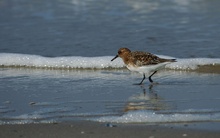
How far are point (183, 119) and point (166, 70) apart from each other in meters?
3.00

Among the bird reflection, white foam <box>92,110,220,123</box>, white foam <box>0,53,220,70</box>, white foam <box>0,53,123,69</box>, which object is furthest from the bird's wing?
white foam <box>92,110,220,123</box>

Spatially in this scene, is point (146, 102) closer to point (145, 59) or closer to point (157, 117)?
point (157, 117)

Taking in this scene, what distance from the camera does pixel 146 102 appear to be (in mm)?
7117

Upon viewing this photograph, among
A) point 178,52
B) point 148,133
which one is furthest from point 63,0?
point 148,133

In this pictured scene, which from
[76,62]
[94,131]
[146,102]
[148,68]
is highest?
[76,62]

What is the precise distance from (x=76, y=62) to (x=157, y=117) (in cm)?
341

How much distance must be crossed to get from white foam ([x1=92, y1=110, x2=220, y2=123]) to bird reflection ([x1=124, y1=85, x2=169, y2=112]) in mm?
347

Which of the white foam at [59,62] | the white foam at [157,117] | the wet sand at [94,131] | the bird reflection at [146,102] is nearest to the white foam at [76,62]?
the white foam at [59,62]

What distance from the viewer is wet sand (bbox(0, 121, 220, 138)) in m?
5.72

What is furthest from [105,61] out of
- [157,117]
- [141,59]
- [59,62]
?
[157,117]

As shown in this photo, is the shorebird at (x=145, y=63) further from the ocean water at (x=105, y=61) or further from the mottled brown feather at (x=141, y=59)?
the ocean water at (x=105, y=61)

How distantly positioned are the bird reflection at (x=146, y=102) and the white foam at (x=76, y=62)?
1589 mm

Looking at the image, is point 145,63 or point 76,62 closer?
point 145,63

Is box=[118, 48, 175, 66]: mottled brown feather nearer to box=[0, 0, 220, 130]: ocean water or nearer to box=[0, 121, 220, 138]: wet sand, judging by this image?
box=[0, 0, 220, 130]: ocean water
